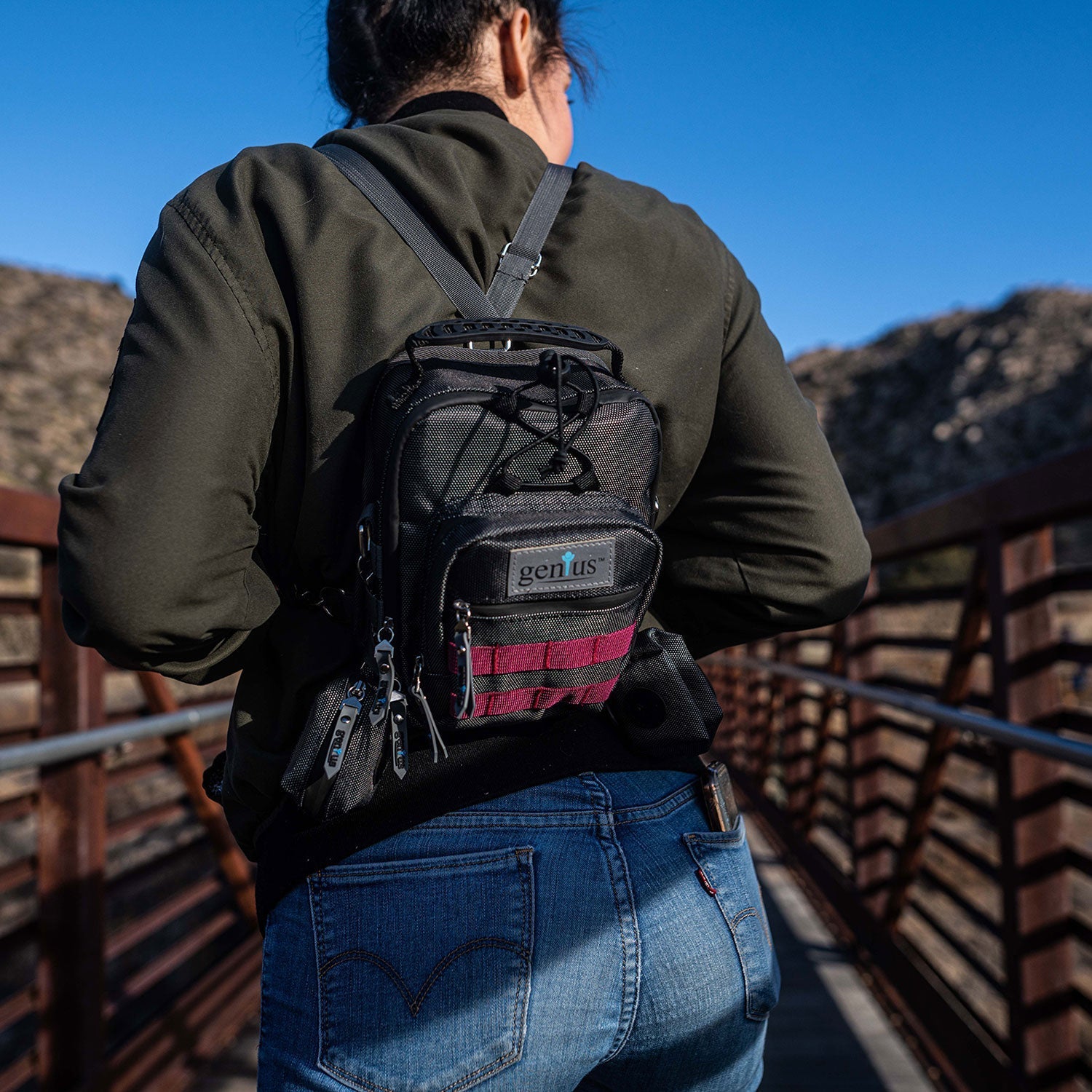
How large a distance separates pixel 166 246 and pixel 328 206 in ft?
0.58

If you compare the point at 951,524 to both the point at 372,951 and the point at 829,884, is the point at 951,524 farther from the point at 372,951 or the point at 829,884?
the point at 372,951

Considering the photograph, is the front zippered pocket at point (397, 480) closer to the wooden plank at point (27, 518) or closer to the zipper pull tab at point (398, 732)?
the zipper pull tab at point (398, 732)

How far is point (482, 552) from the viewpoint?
0.87m

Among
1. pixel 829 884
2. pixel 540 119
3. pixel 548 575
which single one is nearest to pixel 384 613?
pixel 548 575

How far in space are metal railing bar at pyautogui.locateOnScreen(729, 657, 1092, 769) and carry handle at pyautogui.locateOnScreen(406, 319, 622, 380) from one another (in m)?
1.37

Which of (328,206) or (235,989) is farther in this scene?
(235,989)

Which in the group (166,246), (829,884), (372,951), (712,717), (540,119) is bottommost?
(829,884)

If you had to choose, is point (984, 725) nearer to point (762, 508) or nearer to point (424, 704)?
point (762, 508)

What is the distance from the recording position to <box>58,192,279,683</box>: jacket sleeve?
90 cm

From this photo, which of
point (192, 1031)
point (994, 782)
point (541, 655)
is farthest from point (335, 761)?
point (994, 782)

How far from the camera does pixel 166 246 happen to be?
0.97 metres

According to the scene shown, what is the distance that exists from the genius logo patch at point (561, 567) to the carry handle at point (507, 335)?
0.22 m

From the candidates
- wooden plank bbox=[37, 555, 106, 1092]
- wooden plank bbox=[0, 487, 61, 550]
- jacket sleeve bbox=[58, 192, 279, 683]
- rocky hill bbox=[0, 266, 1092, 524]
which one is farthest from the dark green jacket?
rocky hill bbox=[0, 266, 1092, 524]

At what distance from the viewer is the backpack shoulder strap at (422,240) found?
3.45 ft
